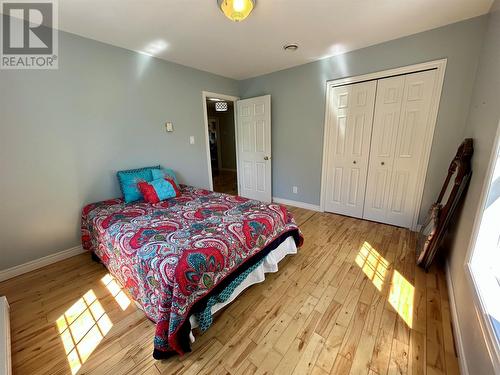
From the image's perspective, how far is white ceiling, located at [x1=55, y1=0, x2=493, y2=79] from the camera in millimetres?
1768

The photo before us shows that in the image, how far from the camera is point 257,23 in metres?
2.03

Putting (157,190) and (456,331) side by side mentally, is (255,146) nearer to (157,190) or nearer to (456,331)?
(157,190)

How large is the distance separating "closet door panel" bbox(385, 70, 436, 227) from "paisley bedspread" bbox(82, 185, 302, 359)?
5.21ft

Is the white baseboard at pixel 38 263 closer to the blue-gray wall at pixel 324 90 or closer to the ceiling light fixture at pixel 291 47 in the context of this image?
the blue-gray wall at pixel 324 90

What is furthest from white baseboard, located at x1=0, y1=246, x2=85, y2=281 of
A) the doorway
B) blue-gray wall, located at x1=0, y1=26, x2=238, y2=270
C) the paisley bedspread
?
the doorway

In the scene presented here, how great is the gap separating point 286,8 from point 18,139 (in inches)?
106

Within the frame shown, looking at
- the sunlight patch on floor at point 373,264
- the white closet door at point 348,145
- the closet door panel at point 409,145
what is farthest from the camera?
the white closet door at point 348,145

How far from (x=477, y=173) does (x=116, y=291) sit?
303cm

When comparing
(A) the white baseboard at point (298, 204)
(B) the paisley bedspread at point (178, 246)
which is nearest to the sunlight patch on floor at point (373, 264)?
(B) the paisley bedspread at point (178, 246)

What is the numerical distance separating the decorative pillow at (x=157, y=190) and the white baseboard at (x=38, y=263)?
98 cm

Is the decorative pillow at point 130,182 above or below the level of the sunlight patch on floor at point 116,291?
above

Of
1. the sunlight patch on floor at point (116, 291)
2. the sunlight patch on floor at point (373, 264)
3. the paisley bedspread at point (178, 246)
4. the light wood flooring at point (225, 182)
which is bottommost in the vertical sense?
the sunlight patch on floor at point (116, 291)

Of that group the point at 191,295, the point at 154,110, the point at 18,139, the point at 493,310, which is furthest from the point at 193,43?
the point at 493,310

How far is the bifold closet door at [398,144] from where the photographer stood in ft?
7.90
